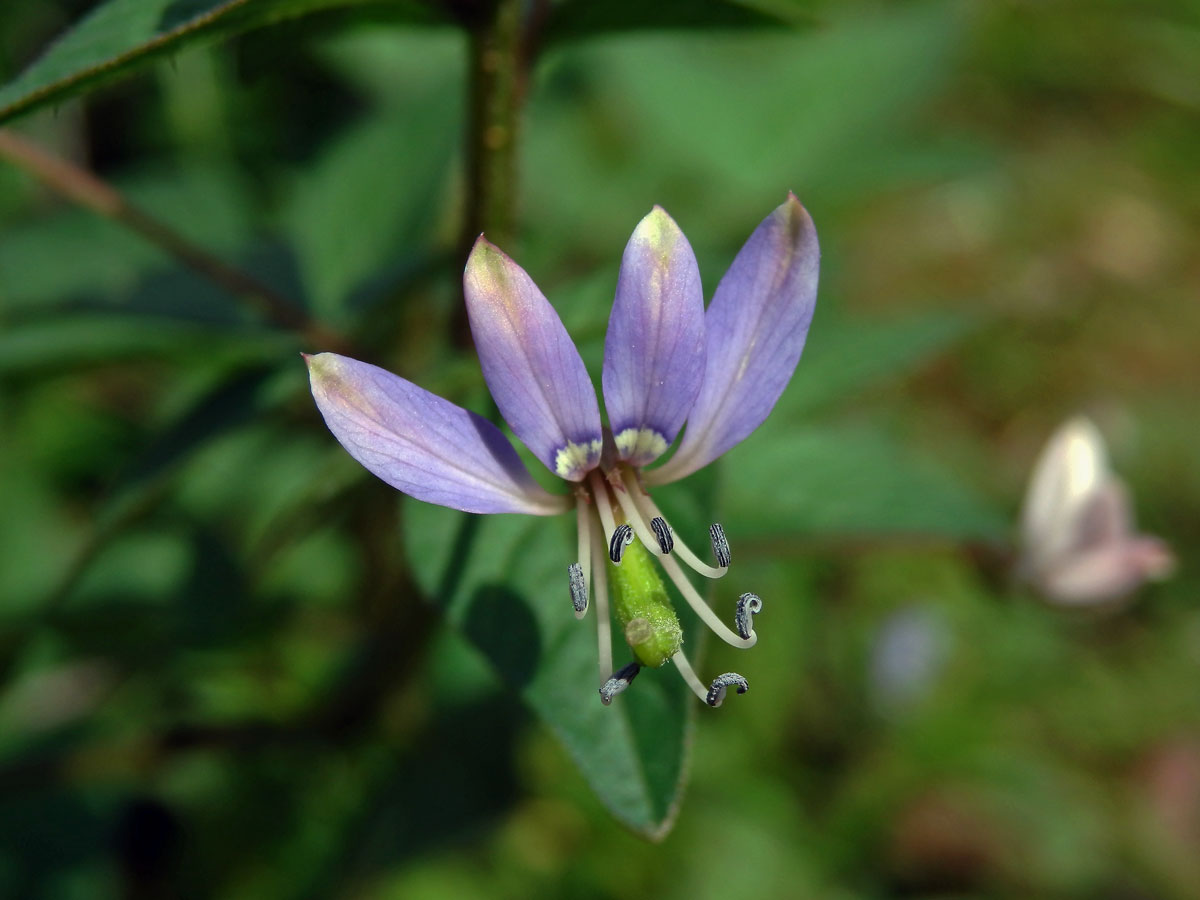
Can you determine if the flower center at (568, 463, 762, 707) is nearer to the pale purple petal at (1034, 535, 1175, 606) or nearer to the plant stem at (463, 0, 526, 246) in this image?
the plant stem at (463, 0, 526, 246)

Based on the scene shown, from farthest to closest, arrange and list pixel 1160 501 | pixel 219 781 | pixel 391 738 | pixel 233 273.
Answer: pixel 1160 501
pixel 219 781
pixel 391 738
pixel 233 273

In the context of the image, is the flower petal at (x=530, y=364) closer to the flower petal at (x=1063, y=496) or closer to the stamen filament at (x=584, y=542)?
the stamen filament at (x=584, y=542)

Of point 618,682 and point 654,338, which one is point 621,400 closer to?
point 654,338

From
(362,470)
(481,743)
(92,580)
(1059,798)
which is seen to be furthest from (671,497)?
(1059,798)

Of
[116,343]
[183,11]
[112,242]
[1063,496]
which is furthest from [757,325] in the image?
[112,242]

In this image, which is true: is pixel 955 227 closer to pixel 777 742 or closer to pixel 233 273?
pixel 777 742

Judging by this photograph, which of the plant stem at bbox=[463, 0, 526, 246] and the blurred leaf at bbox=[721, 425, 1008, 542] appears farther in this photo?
the blurred leaf at bbox=[721, 425, 1008, 542]

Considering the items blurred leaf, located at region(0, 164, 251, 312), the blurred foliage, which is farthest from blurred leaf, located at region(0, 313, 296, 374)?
blurred leaf, located at region(0, 164, 251, 312)
